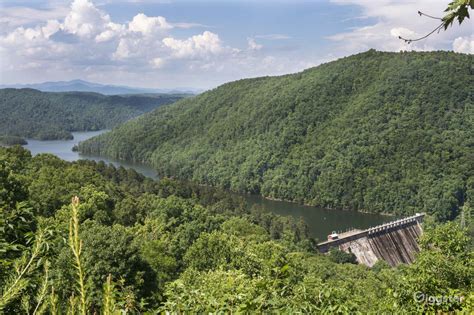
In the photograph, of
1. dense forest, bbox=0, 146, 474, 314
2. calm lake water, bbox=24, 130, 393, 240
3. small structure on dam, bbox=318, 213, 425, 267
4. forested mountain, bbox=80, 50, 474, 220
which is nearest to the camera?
dense forest, bbox=0, 146, 474, 314

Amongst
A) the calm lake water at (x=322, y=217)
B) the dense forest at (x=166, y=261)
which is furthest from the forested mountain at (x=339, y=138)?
the dense forest at (x=166, y=261)

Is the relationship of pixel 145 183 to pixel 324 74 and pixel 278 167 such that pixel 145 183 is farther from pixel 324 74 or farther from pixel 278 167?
pixel 324 74

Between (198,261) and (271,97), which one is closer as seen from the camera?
(198,261)

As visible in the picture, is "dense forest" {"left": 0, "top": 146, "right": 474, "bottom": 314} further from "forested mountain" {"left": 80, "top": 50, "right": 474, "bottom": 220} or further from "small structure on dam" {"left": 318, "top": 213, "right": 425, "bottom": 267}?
"forested mountain" {"left": 80, "top": 50, "right": 474, "bottom": 220}

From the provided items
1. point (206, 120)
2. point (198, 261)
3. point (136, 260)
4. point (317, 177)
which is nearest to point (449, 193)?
point (317, 177)

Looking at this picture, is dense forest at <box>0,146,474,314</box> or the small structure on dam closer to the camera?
dense forest at <box>0,146,474,314</box>

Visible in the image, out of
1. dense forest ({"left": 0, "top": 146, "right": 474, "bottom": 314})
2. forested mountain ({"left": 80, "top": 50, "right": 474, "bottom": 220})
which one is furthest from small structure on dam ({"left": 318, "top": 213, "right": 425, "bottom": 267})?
forested mountain ({"left": 80, "top": 50, "right": 474, "bottom": 220})

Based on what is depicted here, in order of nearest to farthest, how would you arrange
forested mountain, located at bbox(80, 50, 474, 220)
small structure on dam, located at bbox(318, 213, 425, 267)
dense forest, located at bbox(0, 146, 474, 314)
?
dense forest, located at bbox(0, 146, 474, 314)
small structure on dam, located at bbox(318, 213, 425, 267)
forested mountain, located at bbox(80, 50, 474, 220)
